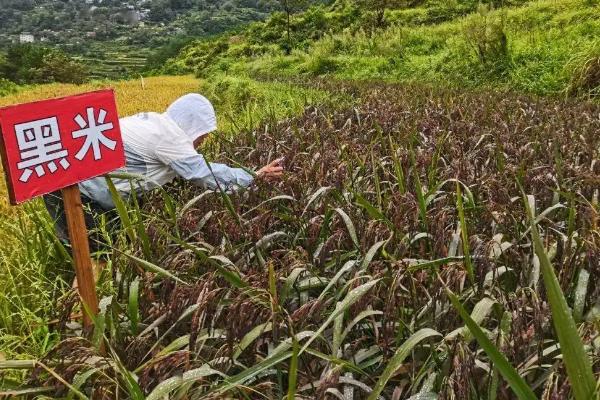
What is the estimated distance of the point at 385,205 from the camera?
240 centimetres

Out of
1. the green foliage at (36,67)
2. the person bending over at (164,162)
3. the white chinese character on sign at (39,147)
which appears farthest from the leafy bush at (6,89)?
the white chinese character on sign at (39,147)

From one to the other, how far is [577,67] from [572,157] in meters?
4.01

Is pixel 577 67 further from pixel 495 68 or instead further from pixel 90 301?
pixel 90 301

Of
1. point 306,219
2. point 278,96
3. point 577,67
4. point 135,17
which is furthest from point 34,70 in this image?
point 135,17

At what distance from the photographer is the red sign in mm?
1617

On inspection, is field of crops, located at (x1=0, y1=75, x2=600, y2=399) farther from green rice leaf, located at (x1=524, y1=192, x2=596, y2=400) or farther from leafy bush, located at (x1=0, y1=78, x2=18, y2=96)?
leafy bush, located at (x1=0, y1=78, x2=18, y2=96)

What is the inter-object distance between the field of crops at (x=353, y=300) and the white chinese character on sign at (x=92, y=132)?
321mm

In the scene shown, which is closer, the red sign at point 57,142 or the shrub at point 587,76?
the red sign at point 57,142

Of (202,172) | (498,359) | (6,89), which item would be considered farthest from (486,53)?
(6,89)

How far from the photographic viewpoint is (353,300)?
143 centimetres

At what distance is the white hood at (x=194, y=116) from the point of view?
125 inches

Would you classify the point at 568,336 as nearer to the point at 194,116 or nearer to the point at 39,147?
the point at 39,147

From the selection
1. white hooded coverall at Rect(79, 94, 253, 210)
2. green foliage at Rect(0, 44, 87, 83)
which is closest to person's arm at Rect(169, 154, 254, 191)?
white hooded coverall at Rect(79, 94, 253, 210)

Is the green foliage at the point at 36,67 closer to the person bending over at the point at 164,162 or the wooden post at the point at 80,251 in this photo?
the person bending over at the point at 164,162
